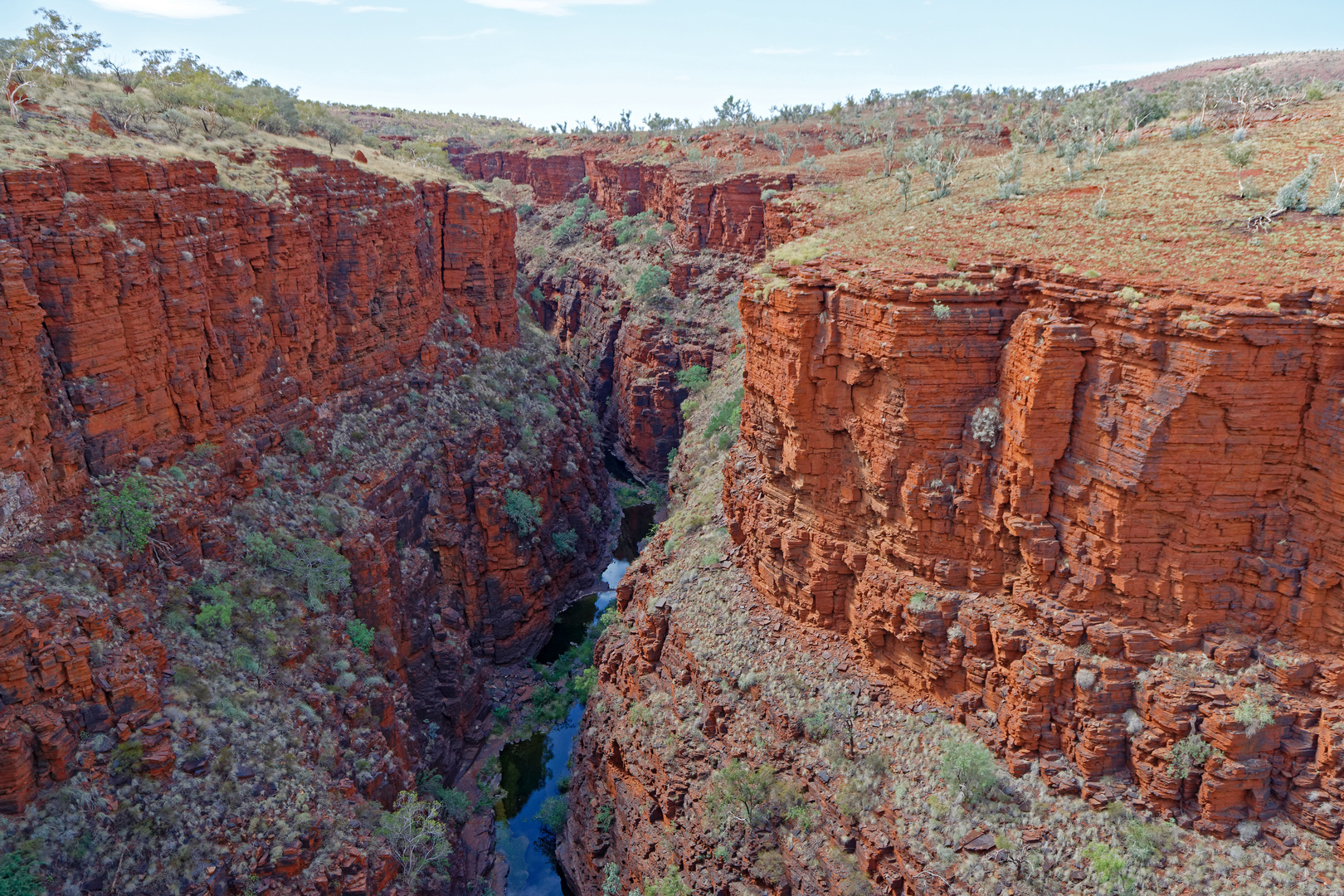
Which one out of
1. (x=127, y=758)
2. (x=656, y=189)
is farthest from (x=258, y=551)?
(x=656, y=189)

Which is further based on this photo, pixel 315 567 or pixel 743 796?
pixel 315 567

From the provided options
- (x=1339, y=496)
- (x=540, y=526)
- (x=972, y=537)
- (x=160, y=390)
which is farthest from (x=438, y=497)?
(x=1339, y=496)

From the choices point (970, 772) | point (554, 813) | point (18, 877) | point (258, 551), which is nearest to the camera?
point (18, 877)

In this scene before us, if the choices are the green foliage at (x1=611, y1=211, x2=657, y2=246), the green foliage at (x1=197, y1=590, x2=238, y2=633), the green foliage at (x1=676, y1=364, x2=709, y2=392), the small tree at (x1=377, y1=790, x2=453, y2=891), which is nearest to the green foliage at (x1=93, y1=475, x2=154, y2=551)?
the green foliage at (x1=197, y1=590, x2=238, y2=633)

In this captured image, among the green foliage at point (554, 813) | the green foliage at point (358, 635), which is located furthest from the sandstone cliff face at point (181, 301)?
the green foliage at point (554, 813)

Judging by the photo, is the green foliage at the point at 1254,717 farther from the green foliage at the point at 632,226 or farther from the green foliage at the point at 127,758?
the green foliage at the point at 632,226

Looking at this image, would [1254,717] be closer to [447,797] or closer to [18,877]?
[18,877]
